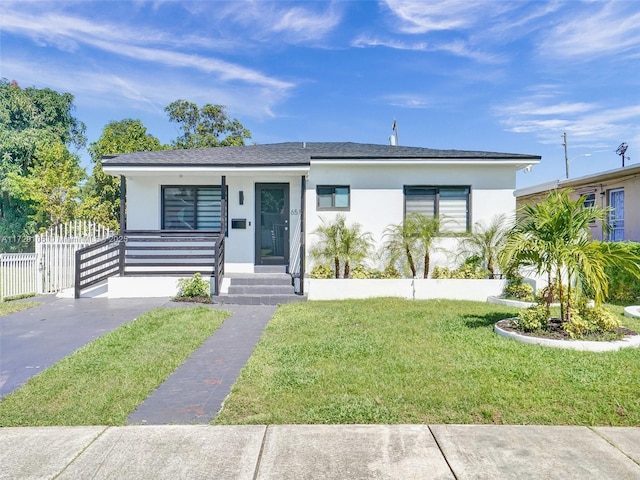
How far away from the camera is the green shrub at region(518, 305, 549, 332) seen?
5.84 meters

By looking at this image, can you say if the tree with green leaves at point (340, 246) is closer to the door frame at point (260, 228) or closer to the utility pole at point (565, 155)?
the door frame at point (260, 228)

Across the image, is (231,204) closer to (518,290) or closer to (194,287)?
(194,287)

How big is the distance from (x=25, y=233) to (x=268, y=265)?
20.6 meters

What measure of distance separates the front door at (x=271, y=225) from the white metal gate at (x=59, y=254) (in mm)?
4405

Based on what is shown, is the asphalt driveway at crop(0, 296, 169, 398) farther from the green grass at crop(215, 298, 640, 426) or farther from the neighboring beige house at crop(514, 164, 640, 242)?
the neighboring beige house at crop(514, 164, 640, 242)

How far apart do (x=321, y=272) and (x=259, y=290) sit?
1572mm

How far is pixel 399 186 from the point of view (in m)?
10.8

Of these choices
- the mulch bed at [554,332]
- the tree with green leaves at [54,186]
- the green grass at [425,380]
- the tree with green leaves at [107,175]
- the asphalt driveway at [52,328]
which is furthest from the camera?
the tree with green leaves at [54,186]

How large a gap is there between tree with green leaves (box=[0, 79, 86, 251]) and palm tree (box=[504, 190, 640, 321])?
2181 cm

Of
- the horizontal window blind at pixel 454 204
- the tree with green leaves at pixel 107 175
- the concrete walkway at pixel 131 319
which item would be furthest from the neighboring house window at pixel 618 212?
the tree with green leaves at pixel 107 175

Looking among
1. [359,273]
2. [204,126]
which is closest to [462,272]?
[359,273]

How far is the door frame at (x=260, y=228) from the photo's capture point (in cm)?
1103

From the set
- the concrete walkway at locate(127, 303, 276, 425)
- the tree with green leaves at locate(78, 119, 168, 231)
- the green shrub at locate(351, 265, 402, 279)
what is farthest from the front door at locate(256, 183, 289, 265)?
the tree with green leaves at locate(78, 119, 168, 231)

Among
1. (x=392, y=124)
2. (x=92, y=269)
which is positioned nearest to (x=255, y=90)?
(x=392, y=124)
